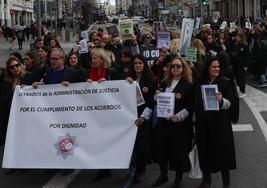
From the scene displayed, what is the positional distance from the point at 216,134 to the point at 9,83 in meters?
3.23

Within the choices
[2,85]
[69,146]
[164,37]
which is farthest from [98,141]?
[164,37]

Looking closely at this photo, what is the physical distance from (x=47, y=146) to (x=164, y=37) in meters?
5.32

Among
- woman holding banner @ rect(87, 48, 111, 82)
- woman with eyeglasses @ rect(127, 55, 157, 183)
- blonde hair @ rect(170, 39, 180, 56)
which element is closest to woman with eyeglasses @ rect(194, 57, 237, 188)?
woman with eyeglasses @ rect(127, 55, 157, 183)

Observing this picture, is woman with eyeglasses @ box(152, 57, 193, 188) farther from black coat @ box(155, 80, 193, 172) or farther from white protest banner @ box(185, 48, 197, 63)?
white protest banner @ box(185, 48, 197, 63)

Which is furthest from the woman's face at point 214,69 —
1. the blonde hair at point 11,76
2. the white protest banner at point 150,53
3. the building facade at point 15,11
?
the building facade at point 15,11

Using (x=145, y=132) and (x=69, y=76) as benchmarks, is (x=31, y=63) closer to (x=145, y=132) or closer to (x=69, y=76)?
(x=69, y=76)

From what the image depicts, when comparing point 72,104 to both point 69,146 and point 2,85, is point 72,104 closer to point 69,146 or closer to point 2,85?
point 69,146

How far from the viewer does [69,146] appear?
7.03 m

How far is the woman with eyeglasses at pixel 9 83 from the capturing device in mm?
7977

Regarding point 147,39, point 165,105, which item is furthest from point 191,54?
point 165,105

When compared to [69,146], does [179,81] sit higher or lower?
higher

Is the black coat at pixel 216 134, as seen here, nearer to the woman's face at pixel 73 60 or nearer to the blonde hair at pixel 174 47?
the woman's face at pixel 73 60

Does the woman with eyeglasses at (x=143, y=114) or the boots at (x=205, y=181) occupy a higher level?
the woman with eyeglasses at (x=143, y=114)

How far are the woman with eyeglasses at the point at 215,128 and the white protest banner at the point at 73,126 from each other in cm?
85
